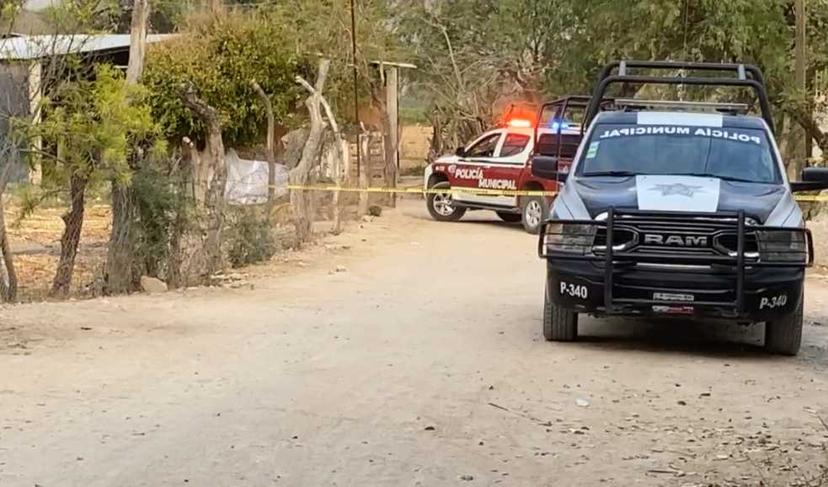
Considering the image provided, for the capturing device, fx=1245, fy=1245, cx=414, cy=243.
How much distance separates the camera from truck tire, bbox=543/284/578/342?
9961 mm

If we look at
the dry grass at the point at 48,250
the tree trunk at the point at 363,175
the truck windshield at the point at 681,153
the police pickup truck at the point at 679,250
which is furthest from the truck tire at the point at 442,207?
Answer: the police pickup truck at the point at 679,250

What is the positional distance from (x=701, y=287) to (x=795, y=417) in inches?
73.6

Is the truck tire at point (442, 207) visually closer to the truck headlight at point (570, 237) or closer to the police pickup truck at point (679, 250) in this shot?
the police pickup truck at point (679, 250)

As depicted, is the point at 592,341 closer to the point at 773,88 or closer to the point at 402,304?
the point at 402,304

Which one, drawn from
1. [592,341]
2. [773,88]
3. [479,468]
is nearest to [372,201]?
[773,88]

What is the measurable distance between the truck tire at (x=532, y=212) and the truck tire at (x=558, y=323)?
1305 centimetres

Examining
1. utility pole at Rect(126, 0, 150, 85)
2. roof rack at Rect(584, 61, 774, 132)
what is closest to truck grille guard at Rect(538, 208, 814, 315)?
roof rack at Rect(584, 61, 774, 132)

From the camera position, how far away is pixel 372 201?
2636cm

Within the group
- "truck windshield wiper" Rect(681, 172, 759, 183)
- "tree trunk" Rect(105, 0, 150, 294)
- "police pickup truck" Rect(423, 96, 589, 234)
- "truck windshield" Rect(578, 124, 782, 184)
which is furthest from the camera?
"police pickup truck" Rect(423, 96, 589, 234)

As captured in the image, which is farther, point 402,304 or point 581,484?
point 402,304

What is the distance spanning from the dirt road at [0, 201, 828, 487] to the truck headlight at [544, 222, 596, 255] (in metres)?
0.83

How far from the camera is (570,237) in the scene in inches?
374

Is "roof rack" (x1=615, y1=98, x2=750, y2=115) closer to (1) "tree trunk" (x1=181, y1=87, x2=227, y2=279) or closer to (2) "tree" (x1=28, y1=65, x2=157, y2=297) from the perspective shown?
(2) "tree" (x1=28, y1=65, x2=157, y2=297)

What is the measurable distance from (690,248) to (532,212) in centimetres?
1430
